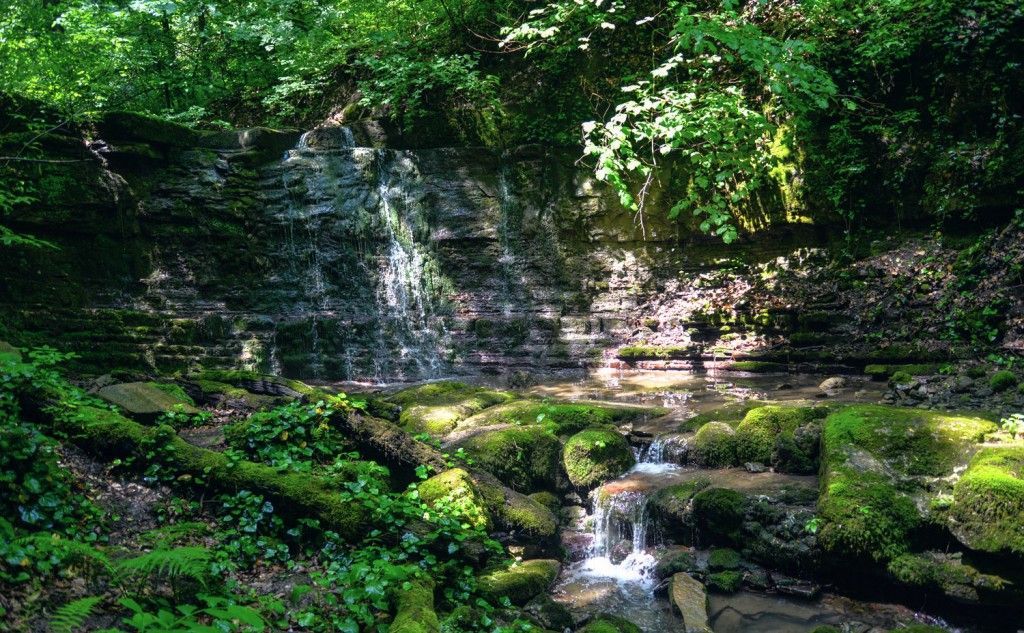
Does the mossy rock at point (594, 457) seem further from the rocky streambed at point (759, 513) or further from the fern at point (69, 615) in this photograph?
the fern at point (69, 615)

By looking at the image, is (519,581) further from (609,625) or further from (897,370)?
(897,370)

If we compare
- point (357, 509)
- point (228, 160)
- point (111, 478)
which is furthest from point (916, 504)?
point (228, 160)

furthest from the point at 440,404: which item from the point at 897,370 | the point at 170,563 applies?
the point at 897,370

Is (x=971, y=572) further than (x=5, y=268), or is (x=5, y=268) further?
(x=5, y=268)

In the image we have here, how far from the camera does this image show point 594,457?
698 centimetres

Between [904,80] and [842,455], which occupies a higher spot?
[904,80]

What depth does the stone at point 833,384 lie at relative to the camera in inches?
362

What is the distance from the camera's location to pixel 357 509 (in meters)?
4.82

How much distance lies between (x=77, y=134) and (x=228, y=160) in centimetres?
247

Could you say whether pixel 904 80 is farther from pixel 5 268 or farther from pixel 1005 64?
pixel 5 268

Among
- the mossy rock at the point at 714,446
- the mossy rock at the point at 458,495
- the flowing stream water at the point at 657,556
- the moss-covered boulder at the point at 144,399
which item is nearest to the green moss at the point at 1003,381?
the flowing stream water at the point at 657,556

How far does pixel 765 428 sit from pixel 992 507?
2.30 m

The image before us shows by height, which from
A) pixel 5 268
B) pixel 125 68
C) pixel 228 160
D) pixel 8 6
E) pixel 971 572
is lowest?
pixel 971 572

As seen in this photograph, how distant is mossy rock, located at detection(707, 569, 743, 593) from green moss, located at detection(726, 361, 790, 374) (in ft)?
19.0
